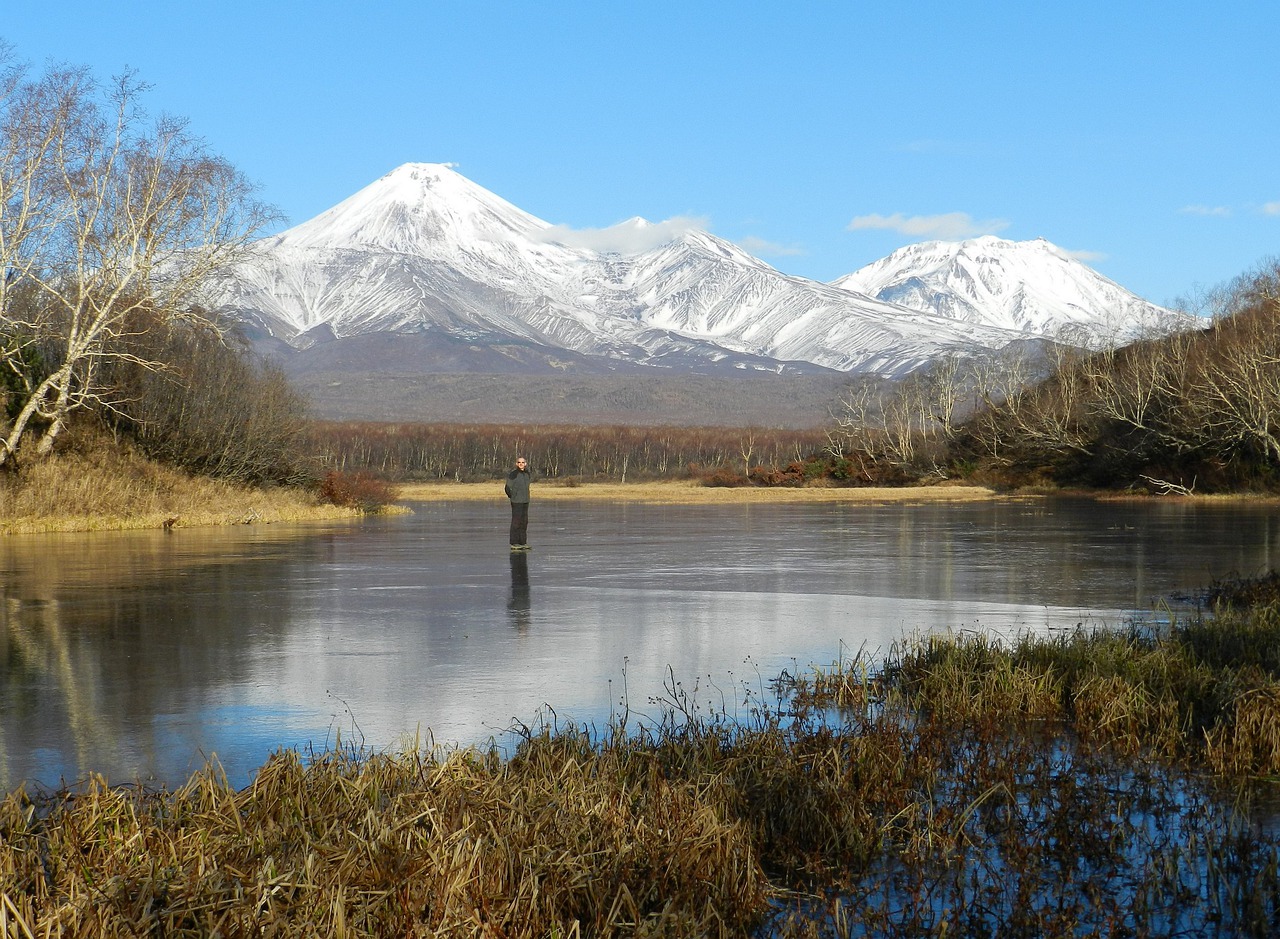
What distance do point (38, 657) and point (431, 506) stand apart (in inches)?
1609

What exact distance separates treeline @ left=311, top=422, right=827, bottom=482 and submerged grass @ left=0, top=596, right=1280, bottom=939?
78.4m

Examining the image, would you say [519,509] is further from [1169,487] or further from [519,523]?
[1169,487]

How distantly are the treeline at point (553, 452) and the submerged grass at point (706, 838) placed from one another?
78.4 m

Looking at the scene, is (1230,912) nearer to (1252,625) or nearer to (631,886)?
(631,886)

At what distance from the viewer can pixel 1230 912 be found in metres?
5.69

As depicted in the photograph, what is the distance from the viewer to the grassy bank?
30.5 metres

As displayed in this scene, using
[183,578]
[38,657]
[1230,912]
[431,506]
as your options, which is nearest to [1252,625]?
[1230,912]

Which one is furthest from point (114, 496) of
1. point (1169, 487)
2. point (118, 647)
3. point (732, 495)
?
point (1169, 487)

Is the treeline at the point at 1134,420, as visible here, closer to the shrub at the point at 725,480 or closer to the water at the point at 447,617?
the shrub at the point at 725,480

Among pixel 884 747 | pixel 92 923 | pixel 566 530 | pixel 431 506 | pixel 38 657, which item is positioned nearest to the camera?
pixel 92 923

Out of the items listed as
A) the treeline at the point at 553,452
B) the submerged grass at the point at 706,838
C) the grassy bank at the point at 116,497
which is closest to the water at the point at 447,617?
the submerged grass at the point at 706,838

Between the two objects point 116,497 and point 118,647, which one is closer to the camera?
point 118,647

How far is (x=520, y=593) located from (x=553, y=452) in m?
105

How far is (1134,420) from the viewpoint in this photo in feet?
203
